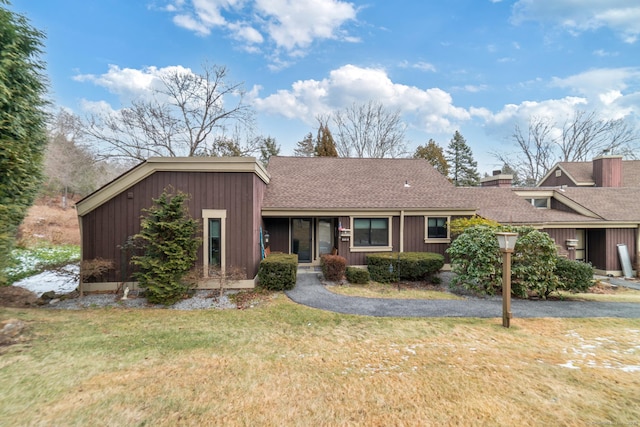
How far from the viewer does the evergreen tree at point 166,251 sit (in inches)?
297

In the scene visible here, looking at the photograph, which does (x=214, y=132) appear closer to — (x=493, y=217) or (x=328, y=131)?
Result: (x=328, y=131)

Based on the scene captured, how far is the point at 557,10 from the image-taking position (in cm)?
1116

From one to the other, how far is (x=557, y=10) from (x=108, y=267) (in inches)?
754

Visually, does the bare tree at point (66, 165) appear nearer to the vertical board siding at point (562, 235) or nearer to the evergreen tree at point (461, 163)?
the vertical board siding at point (562, 235)

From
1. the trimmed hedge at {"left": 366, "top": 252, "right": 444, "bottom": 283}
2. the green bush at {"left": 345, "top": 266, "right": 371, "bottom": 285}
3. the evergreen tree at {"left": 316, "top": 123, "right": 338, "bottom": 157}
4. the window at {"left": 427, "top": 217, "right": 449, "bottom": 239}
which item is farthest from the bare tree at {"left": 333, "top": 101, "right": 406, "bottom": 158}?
the green bush at {"left": 345, "top": 266, "right": 371, "bottom": 285}

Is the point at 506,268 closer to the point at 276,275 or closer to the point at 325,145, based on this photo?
the point at 276,275

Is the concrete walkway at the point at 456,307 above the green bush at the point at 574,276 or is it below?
below

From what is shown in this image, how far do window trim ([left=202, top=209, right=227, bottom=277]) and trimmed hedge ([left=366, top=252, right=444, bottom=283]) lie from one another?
5512mm

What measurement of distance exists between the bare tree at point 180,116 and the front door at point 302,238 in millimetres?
11598

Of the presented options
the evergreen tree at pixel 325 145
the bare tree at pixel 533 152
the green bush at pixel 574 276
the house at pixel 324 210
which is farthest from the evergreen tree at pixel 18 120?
the bare tree at pixel 533 152

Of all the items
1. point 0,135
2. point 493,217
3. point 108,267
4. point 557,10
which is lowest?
point 108,267

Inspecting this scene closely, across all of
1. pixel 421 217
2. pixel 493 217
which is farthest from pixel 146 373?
pixel 493 217

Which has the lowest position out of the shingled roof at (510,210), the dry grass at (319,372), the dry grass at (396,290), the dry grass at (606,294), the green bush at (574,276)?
the dry grass at (606,294)

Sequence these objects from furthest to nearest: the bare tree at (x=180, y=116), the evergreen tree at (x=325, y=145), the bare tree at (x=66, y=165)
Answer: the evergreen tree at (x=325, y=145), the bare tree at (x=66, y=165), the bare tree at (x=180, y=116)
